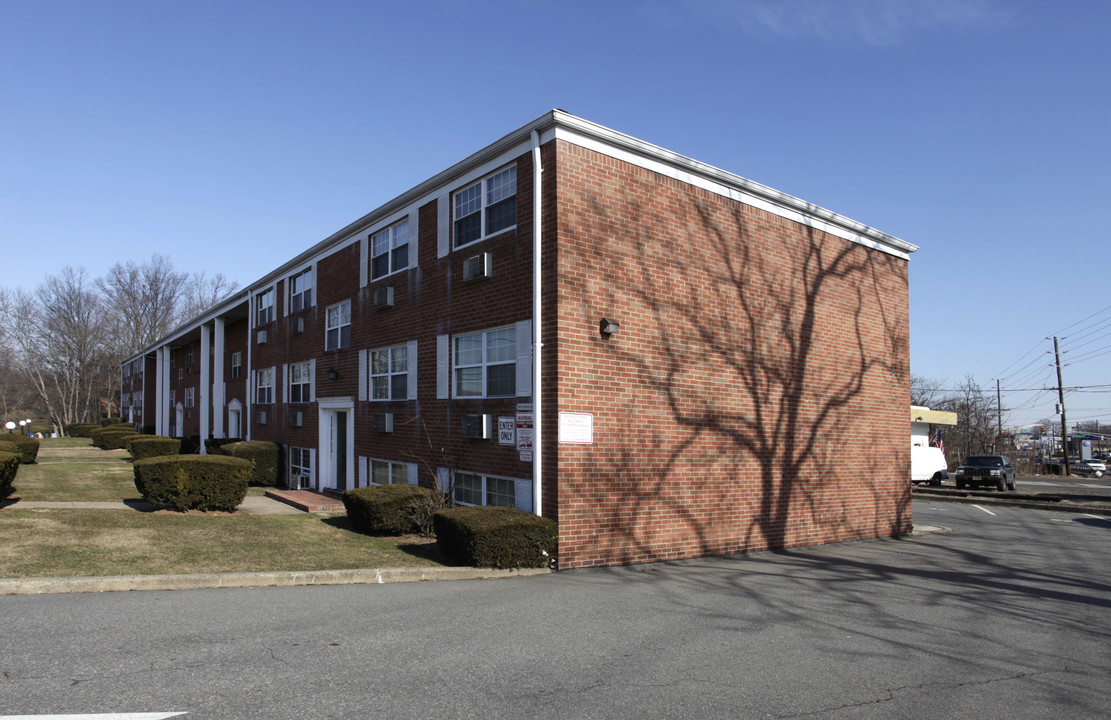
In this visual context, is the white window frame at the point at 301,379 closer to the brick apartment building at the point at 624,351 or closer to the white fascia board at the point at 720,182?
the brick apartment building at the point at 624,351

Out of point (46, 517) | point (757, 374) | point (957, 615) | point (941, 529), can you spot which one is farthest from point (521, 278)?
point (941, 529)

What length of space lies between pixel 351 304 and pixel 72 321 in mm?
64002

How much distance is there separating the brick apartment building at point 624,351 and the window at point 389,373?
7cm

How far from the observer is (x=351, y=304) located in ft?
59.7

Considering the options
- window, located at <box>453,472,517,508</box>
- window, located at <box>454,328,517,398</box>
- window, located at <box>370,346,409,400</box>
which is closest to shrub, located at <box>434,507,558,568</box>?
window, located at <box>453,472,517,508</box>

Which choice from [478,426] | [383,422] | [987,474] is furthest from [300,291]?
[987,474]

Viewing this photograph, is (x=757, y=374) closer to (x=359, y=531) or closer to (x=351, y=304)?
(x=359, y=531)

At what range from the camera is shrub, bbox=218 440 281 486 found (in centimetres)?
2145

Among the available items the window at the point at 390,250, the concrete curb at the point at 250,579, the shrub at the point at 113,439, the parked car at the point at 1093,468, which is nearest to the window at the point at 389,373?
the window at the point at 390,250

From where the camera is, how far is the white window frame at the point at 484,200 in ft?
40.1

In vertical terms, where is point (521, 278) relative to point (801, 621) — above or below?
above

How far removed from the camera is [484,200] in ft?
42.5

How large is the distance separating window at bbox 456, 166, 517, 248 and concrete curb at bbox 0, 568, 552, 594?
224 inches

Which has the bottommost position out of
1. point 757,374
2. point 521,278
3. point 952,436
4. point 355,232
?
point 952,436
